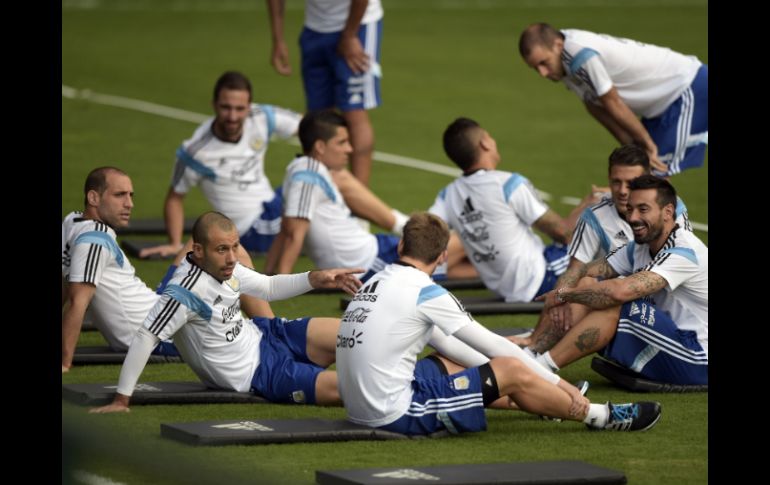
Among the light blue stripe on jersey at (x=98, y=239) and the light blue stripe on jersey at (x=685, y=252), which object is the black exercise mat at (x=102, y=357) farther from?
the light blue stripe on jersey at (x=685, y=252)

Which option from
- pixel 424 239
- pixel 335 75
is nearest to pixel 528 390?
pixel 424 239

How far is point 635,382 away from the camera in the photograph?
850 cm

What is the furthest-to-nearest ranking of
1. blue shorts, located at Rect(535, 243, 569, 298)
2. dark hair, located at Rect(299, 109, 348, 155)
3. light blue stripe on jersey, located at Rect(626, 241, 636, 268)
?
1. dark hair, located at Rect(299, 109, 348, 155)
2. blue shorts, located at Rect(535, 243, 569, 298)
3. light blue stripe on jersey, located at Rect(626, 241, 636, 268)

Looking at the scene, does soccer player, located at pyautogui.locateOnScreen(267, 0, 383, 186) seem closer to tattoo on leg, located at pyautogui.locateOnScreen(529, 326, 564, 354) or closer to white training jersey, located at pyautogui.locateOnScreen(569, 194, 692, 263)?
white training jersey, located at pyautogui.locateOnScreen(569, 194, 692, 263)

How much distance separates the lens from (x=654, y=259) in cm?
836

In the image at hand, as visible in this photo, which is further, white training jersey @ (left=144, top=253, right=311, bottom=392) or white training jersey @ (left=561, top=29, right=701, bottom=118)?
white training jersey @ (left=561, top=29, right=701, bottom=118)

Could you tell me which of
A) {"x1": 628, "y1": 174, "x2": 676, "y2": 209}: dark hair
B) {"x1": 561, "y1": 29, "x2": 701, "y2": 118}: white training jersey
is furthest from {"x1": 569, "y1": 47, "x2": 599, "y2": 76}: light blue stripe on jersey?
{"x1": 628, "y1": 174, "x2": 676, "y2": 209}: dark hair

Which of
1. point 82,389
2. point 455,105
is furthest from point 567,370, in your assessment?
point 455,105

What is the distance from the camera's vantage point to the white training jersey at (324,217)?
37.0 feet

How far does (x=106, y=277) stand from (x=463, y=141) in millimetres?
2885

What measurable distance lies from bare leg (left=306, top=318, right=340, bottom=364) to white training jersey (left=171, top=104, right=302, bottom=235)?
4.20 meters

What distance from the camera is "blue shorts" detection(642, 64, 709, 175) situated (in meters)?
11.4

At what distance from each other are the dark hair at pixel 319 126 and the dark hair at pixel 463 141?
1.01m
